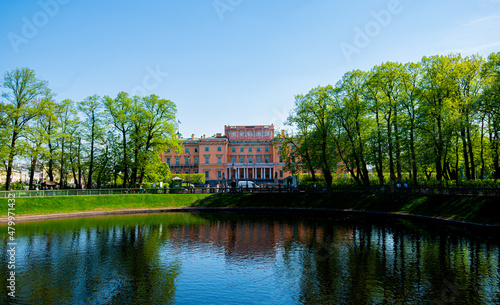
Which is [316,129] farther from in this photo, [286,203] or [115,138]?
[115,138]

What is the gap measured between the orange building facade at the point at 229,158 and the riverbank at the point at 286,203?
42766 millimetres

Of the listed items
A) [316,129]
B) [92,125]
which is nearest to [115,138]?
[92,125]

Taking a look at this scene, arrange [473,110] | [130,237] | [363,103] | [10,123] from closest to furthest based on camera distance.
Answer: [130,237], [473,110], [10,123], [363,103]

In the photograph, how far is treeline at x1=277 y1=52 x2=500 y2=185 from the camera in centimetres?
3356

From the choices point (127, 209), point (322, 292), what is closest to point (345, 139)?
point (127, 209)

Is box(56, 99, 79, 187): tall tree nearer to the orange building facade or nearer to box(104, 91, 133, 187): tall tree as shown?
box(104, 91, 133, 187): tall tree

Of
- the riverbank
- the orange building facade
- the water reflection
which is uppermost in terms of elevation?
the orange building facade

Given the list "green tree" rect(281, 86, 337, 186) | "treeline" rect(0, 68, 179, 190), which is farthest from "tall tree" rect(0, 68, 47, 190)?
"green tree" rect(281, 86, 337, 186)

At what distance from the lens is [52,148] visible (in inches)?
1772

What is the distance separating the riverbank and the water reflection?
4.75 meters

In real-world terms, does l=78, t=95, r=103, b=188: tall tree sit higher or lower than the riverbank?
higher

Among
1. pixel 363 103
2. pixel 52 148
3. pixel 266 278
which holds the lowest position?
pixel 266 278

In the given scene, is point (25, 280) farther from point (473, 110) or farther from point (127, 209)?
point (473, 110)

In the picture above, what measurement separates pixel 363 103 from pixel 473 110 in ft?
39.2
